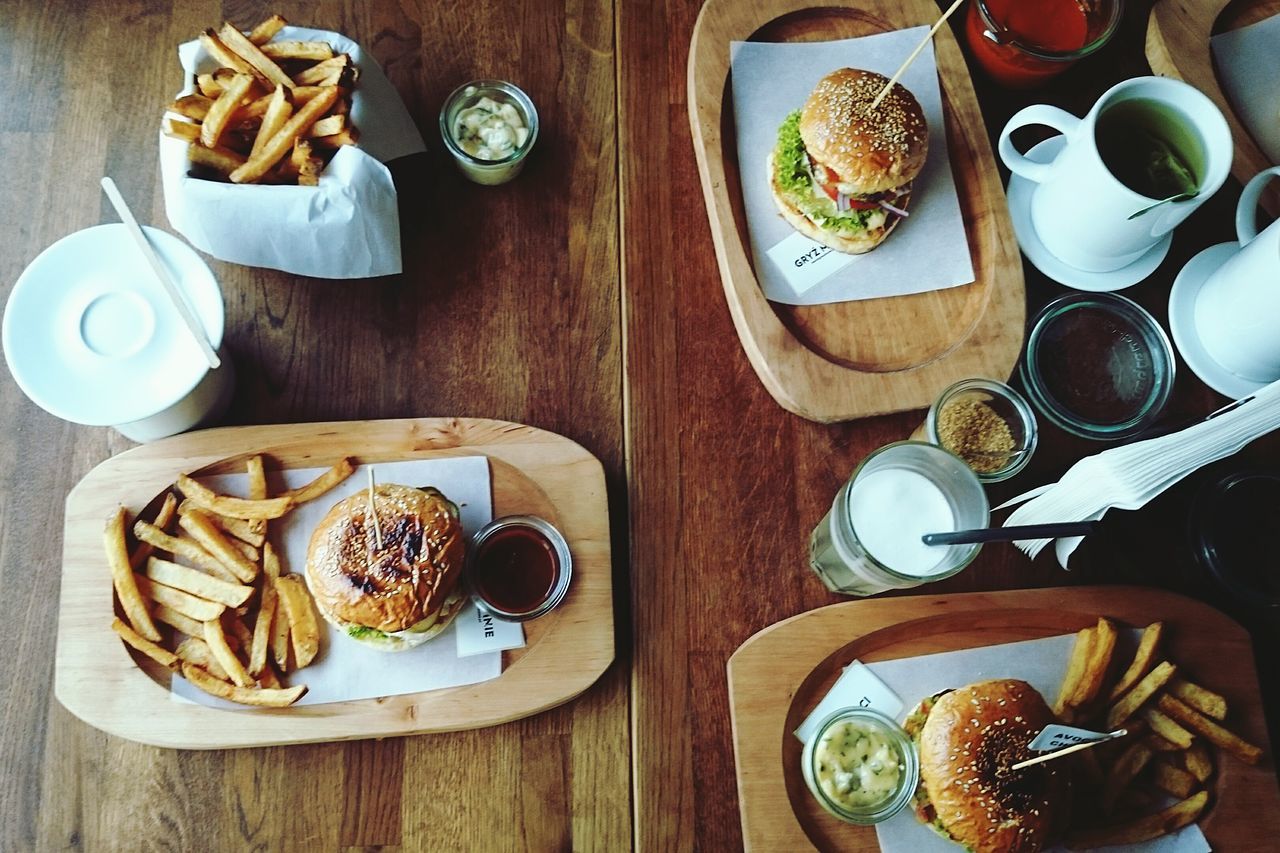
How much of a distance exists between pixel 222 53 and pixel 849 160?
1104 mm

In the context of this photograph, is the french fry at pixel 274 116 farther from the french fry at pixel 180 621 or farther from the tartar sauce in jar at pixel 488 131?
the french fry at pixel 180 621

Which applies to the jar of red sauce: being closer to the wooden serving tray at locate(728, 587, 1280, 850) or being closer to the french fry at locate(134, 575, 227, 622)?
the wooden serving tray at locate(728, 587, 1280, 850)

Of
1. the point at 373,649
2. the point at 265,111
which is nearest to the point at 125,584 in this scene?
the point at 373,649

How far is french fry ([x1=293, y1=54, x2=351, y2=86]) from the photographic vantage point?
152 cm

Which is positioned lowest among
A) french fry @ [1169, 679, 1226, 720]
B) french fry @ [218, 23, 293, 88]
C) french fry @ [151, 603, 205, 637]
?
french fry @ [151, 603, 205, 637]

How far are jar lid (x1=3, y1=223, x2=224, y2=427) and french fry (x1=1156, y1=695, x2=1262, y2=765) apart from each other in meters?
1.71

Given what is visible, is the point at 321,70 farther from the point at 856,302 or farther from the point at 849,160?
the point at 856,302

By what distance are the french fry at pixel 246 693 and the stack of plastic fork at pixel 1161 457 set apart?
1297mm

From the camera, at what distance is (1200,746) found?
1.50 m

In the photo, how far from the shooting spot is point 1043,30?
1.75 m

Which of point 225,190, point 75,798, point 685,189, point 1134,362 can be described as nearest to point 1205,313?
point 1134,362

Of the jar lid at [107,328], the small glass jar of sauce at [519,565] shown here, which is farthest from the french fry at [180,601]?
the small glass jar of sauce at [519,565]

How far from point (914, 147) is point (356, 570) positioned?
4.04ft

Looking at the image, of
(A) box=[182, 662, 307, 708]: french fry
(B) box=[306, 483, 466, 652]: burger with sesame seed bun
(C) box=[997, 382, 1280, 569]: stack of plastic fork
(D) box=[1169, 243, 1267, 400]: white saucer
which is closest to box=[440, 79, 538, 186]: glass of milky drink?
(B) box=[306, 483, 466, 652]: burger with sesame seed bun
